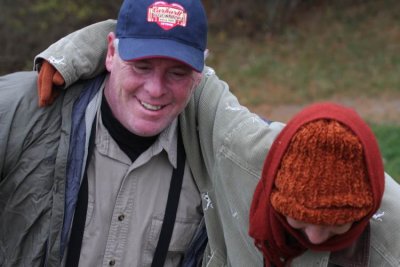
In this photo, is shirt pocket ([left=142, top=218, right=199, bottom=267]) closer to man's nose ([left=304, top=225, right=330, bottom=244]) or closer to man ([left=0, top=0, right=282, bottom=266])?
man ([left=0, top=0, right=282, bottom=266])

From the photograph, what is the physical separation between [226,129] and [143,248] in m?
0.59

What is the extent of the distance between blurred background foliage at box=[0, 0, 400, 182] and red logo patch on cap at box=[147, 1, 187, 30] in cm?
630

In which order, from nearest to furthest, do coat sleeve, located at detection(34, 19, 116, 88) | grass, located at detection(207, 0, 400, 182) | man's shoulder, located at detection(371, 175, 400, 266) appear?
man's shoulder, located at detection(371, 175, 400, 266), coat sleeve, located at detection(34, 19, 116, 88), grass, located at detection(207, 0, 400, 182)

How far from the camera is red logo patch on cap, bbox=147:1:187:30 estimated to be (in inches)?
109

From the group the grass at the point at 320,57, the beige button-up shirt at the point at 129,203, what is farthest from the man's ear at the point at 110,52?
the grass at the point at 320,57

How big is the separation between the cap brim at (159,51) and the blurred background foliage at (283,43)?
6290mm

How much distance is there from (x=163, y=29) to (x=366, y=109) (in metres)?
8.88

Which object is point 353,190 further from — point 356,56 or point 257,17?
point 257,17

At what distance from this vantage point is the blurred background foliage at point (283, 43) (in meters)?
12.3

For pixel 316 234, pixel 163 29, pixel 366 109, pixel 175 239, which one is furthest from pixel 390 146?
pixel 316 234

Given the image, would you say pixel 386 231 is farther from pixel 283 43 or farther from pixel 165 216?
pixel 283 43

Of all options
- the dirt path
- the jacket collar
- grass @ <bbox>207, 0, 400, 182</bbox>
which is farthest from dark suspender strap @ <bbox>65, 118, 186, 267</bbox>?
grass @ <bbox>207, 0, 400, 182</bbox>

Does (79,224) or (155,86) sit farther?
(79,224)

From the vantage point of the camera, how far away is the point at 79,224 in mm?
2869
